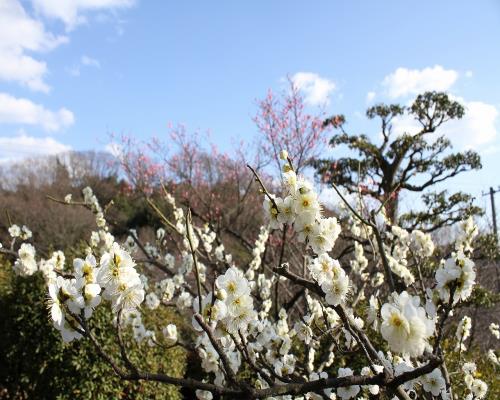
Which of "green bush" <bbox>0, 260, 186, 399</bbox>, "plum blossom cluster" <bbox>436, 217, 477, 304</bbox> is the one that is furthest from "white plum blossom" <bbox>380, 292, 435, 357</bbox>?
"green bush" <bbox>0, 260, 186, 399</bbox>

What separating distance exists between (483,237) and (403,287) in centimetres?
425

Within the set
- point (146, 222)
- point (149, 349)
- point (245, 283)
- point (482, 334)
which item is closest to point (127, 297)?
point (245, 283)

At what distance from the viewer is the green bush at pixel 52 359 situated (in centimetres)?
406

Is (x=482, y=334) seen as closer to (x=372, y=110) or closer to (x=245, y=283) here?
(x=372, y=110)

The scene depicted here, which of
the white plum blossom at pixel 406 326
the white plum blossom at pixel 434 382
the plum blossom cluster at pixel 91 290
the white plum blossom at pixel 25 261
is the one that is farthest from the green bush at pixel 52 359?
the white plum blossom at pixel 406 326

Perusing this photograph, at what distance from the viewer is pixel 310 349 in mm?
3541

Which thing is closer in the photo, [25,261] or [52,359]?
[25,261]

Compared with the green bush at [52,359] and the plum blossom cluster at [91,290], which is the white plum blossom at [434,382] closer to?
the plum blossom cluster at [91,290]

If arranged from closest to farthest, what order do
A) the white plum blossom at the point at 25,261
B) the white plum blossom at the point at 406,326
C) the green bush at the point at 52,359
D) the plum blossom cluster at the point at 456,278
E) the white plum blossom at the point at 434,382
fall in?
the white plum blossom at the point at 406,326 → the plum blossom cluster at the point at 456,278 → the white plum blossom at the point at 434,382 → the white plum blossom at the point at 25,261 → the green bush at the point at 52,359

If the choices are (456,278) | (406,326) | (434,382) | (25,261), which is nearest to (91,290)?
(406,326)

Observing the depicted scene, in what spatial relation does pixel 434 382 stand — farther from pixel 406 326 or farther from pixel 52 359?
pixel 52 359

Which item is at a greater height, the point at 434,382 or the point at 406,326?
the point at 406,326

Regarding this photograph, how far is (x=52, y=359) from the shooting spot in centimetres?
420

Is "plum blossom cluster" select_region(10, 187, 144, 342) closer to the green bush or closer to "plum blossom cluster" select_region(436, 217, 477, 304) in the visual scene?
"plum blossom cluster" select_region(436, 217, 477, 304)
